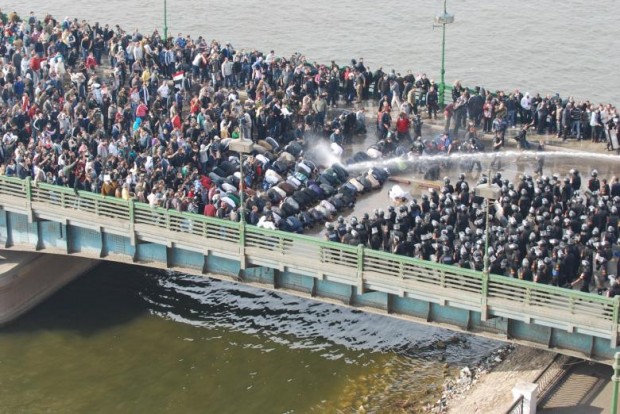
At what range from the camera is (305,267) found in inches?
1614

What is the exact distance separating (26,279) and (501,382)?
1776cm

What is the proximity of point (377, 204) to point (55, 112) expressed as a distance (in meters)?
13.5

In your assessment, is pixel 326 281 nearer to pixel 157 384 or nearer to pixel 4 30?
pixel 157 384

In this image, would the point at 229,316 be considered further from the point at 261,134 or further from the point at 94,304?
the point at 261,134

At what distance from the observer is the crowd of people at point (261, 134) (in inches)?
1642

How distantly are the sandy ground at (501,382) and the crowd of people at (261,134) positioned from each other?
3047mm

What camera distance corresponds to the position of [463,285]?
39.0m

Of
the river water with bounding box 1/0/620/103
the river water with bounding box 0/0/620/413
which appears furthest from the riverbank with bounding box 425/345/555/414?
the river water with bounding box 1/0/620/103

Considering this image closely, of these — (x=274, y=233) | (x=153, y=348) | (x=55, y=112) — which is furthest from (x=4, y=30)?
(x=274, y=233)

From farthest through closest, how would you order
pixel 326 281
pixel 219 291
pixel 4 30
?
1. pixel 4 30
2. pixel 219 291
3. pixel 326 281

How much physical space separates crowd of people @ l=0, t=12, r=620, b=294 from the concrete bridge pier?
3221 millimetres

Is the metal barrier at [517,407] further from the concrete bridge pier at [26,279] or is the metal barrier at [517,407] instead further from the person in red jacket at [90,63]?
the person in red jacket at [90,63]

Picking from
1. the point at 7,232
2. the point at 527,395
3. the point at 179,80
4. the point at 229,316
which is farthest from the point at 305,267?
the point at 179,80

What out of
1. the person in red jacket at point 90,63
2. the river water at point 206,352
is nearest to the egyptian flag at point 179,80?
the person in red jacket at point 90,63
